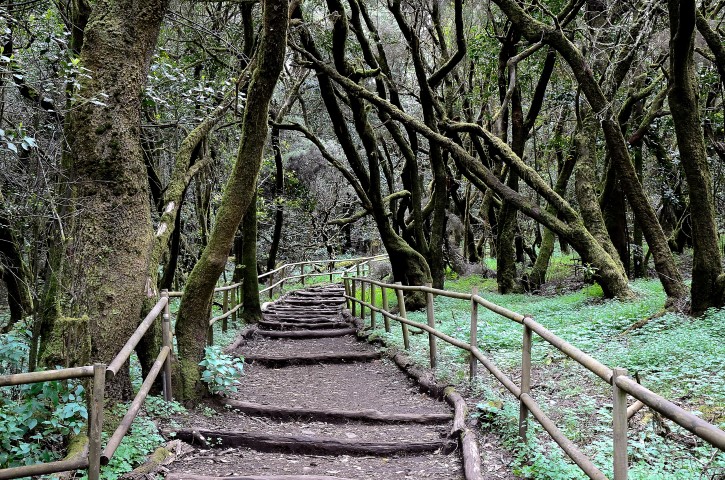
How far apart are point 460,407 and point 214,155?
8.24 metres

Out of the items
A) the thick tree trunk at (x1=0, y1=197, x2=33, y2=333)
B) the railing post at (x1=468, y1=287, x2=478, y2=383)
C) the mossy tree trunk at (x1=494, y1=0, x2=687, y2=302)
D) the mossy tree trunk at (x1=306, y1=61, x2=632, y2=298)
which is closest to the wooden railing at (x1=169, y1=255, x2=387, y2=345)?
the thick tree trunk at (x1=0, y1=197, x2=33, y2=333)

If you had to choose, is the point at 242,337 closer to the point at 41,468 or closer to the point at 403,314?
the point at 403,314

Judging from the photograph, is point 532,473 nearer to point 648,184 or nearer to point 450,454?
point 450,454

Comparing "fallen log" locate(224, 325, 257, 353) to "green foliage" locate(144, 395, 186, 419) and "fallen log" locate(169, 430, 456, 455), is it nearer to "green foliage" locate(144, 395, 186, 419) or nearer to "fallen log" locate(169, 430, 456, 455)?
"green foliage" locate(144, 395, 186, 419)

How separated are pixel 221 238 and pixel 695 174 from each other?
6.17 m

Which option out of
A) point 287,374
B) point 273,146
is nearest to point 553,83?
point 273,146

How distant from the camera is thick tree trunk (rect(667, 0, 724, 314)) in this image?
741 cm

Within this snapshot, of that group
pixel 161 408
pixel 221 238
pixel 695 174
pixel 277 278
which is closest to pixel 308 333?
pixel 221 238

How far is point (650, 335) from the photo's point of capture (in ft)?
23.3

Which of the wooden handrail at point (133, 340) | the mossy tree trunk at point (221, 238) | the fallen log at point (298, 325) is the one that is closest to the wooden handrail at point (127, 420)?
the wooden handrail at point (133, 340)

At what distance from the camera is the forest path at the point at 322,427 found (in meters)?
4.58

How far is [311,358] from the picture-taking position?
9.10 metres

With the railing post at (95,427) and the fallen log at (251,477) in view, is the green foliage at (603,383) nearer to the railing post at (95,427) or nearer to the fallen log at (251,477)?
the fallen log at (251,477)

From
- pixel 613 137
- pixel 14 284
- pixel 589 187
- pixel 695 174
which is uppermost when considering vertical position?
pixel 613 137
